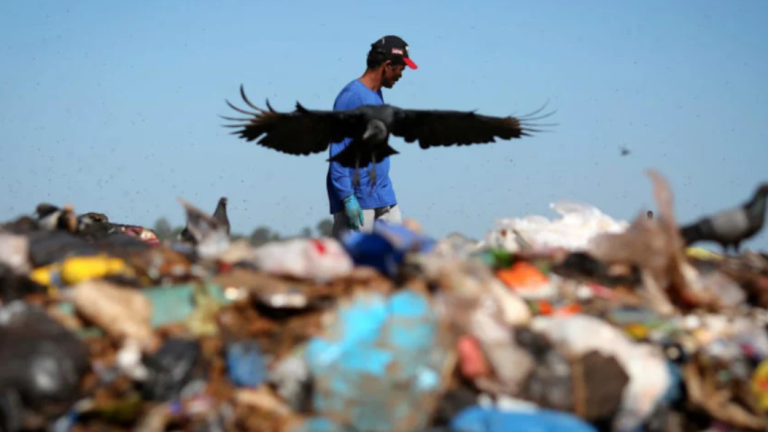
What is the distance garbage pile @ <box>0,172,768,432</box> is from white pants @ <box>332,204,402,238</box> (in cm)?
237

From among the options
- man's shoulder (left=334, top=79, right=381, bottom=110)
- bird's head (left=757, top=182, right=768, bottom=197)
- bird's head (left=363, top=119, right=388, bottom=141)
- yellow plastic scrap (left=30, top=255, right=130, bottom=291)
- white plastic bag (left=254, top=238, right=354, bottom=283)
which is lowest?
yellow plastic scrap (left=30, top=255, right=130, bottom=291)

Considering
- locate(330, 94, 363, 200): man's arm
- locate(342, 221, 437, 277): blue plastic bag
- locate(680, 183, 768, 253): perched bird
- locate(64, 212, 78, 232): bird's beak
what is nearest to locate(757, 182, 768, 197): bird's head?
locate(680, 183, 768, 253): perched bird

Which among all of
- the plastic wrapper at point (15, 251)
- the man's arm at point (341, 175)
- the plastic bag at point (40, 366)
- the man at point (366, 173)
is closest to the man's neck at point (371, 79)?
the man at point (366, 173)

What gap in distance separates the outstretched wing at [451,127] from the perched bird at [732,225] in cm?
253

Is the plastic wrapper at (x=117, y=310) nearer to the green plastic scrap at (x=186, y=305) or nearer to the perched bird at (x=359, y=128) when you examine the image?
the green plastic scrap at (x=186, y=305)

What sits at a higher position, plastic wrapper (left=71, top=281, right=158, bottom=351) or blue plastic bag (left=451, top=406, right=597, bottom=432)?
plastic wrapper (left=71, top=281, right=158, bottom=351)

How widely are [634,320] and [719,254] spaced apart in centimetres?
155

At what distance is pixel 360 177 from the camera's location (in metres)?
6.27

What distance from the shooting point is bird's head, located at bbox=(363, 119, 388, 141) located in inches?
230

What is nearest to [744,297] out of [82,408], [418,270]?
[418,270]

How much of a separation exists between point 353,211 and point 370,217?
0.16m

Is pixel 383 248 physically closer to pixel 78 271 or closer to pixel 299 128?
pixel 78 271

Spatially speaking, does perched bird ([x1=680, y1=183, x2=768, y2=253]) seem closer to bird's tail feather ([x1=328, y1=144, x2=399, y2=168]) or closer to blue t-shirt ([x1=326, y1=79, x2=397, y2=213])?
bird's tail feather ([x1=328, y1=144, x2=399, y2=168])

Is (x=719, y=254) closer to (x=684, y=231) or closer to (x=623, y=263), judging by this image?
(x=684, y=231)
